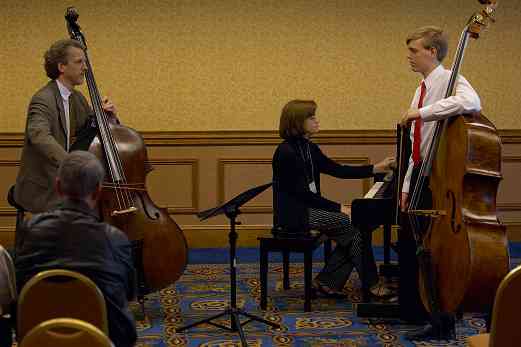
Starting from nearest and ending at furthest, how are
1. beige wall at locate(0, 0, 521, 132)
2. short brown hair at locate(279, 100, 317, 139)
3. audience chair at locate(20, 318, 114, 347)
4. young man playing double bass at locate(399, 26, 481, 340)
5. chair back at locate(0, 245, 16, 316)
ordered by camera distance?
audience chair at locate(20, 318, 114, 347), chair back at locate(0, 245, 16, 316), young man playing double bass at locate(399, 26, 481, 340), short brown hair at locate(279, 100, 317, 139), beige wall at locate(0, 0, 521, 132)

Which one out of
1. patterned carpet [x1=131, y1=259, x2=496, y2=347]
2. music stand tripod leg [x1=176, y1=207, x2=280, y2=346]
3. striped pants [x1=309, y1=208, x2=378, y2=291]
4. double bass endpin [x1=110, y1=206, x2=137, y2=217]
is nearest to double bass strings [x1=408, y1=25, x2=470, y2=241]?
patterned carpet [x1=131, y1=259, x2=496, y2=347]

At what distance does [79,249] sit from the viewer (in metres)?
2.32

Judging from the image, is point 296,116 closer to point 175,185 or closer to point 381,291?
point 381,291

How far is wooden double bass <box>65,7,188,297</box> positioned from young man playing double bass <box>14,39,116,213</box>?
4.6 inches

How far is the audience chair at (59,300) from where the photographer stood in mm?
2215

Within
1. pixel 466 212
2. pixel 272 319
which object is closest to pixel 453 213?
pixel 466 212

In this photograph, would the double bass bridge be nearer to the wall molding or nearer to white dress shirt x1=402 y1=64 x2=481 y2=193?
white dress shirt x1=402 y1=64 x2=481 y2=193

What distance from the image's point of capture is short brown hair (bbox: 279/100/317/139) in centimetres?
455

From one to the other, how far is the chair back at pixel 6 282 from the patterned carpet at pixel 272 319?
1.30 meters

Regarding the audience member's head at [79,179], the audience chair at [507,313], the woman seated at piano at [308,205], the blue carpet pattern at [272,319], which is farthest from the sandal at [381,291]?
the audience member's head at [79,179]

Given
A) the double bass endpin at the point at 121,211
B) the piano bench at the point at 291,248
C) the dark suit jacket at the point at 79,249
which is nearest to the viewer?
the dark suit jacket at the point at 79,249

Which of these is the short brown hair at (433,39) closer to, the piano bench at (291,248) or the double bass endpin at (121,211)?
the piano bench at (291,248)

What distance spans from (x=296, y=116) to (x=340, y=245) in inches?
31.3

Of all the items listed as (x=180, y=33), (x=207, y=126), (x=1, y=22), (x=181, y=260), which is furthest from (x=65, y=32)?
(x=181, y=260)
